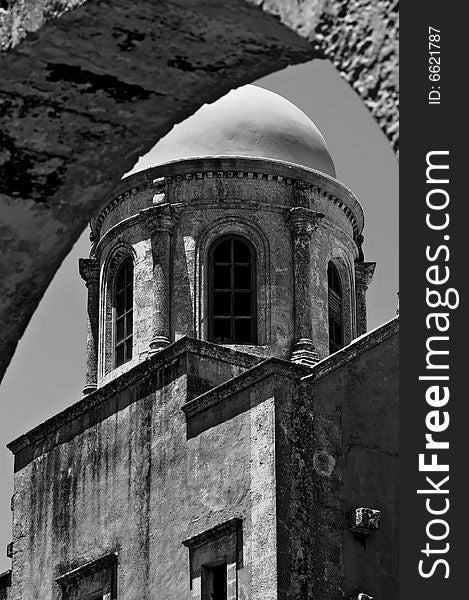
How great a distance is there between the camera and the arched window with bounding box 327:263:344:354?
25297mm

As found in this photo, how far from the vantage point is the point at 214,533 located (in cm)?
1995

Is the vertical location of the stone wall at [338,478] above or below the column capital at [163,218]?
below

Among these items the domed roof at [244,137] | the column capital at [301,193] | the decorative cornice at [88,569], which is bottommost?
the decorative cornice at [88,569]

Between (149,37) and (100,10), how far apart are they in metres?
0.17

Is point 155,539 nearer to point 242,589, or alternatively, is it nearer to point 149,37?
point 242,589

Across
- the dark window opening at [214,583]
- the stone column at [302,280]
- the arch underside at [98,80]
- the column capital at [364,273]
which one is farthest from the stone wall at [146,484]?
the arch underside at [98,80]

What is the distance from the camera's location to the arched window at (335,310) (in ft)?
83.0

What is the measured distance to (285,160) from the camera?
25.7 m

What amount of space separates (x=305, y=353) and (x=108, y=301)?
3199 mm

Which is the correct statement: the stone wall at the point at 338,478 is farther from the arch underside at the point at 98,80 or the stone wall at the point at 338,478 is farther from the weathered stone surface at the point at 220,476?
the arch underside at the point at 98,80

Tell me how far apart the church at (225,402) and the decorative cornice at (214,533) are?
0.07 feet

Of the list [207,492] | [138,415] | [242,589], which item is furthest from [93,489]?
[242,589]

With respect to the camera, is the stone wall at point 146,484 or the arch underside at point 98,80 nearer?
the arch underside at point 98,80

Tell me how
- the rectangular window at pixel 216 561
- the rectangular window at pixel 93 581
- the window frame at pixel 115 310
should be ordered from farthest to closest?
the window frame at pixel 115 310 → the rectangular window at pixel 93 581 → the rectangular window at pixel 216 561
